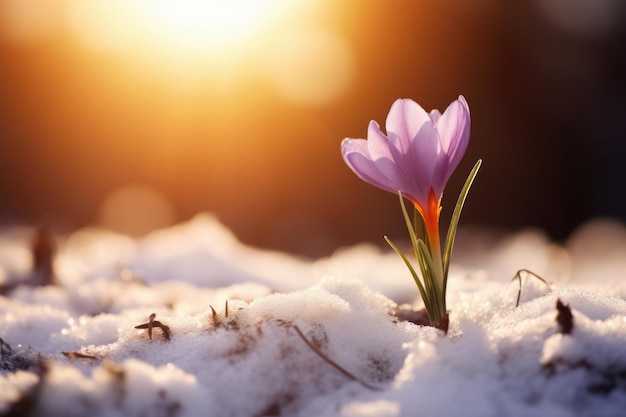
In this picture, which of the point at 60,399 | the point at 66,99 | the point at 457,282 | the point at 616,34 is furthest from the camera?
the point at 66,99

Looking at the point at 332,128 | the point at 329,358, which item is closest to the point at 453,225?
the point at 329,358

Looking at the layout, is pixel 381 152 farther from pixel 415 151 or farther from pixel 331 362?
pixel 331 362

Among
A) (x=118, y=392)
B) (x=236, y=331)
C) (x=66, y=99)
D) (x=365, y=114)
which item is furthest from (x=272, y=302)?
(x=66, y=99)

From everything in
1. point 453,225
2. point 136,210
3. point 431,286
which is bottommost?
point 431,286

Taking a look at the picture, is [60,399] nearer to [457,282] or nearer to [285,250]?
[457,282]

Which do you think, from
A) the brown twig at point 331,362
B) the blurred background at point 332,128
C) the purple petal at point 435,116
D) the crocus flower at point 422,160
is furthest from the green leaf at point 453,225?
the blurred background at point 332,128

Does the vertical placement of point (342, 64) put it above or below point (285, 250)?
above

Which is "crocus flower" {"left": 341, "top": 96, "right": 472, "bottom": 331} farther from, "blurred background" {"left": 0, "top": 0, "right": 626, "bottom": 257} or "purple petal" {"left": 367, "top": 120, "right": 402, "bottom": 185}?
"blurred background" {"left": 0, "top": 0, "right": 626, "bottom": 257}

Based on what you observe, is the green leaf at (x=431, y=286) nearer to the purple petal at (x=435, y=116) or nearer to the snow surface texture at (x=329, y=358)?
the snow surface texture at (x=329, y=358)
